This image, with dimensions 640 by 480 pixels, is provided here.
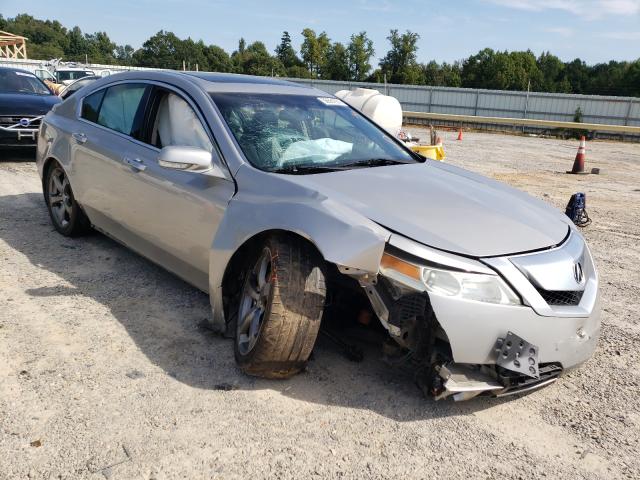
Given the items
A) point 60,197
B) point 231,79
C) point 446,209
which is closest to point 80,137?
point 60,197

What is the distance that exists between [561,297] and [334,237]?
110 centimetres

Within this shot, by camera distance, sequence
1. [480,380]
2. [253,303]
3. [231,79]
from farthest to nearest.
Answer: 1. [231,79]
2. [253,303]
3. [480,380]

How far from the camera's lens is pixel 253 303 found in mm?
2957

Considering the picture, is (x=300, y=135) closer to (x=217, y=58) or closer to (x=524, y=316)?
(x=524, y=316)

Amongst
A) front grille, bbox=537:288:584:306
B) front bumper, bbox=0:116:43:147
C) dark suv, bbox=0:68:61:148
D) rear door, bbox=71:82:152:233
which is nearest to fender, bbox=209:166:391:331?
front grille, bbox=537:288:584:306

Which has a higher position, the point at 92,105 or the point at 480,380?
the point at 92,105

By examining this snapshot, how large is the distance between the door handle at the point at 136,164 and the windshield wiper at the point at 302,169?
112 cm

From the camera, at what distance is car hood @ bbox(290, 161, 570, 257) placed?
8.45ft

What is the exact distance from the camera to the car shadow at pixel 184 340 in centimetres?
280

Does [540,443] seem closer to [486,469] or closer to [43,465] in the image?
[486,469]

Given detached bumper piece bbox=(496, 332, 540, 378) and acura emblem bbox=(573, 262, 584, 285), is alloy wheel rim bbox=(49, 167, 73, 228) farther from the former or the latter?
acura emblem bbox=(573, 262, 584, 285)

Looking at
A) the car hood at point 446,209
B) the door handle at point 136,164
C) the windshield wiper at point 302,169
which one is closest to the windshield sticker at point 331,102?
the car hood at point 446,209

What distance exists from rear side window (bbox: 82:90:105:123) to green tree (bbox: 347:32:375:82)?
73709 mm

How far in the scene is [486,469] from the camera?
2.34 m
